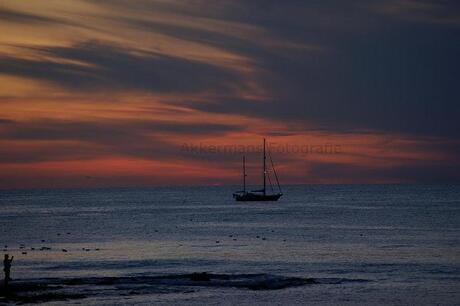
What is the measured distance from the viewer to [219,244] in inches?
3450

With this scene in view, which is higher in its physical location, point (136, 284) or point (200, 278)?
point (200, 278)

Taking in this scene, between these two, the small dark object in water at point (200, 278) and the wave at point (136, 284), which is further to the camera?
the small dark object in water at point (200, 278)

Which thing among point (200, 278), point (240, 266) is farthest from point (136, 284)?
point (240, 266)

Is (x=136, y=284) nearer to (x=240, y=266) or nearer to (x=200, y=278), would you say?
(x=200, y=278)

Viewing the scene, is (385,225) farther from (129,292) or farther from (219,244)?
(129,292)

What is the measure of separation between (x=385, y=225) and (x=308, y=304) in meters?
78.3

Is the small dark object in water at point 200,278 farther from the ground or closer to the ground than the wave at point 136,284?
farther from the ground

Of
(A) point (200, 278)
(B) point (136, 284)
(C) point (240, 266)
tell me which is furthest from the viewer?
(C) point (240, 266)

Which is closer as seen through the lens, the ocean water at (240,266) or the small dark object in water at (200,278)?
the ocean water at (240,266)

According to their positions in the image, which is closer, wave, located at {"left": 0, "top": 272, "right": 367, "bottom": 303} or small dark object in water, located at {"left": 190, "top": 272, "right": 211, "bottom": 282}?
wave, located at {"left": 0, "top": 272, "right": 367, "bottom": 303}

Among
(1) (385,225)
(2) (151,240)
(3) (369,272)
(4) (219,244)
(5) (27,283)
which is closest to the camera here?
(5) (27,283)

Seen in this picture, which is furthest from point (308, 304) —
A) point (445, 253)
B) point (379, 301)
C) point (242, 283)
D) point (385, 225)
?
point (385, 225)

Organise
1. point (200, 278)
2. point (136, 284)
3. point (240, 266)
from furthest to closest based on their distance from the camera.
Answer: point (240, 266), point (200, 278), point (136, 284)

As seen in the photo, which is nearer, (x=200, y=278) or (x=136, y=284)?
(x=136, y=284)
